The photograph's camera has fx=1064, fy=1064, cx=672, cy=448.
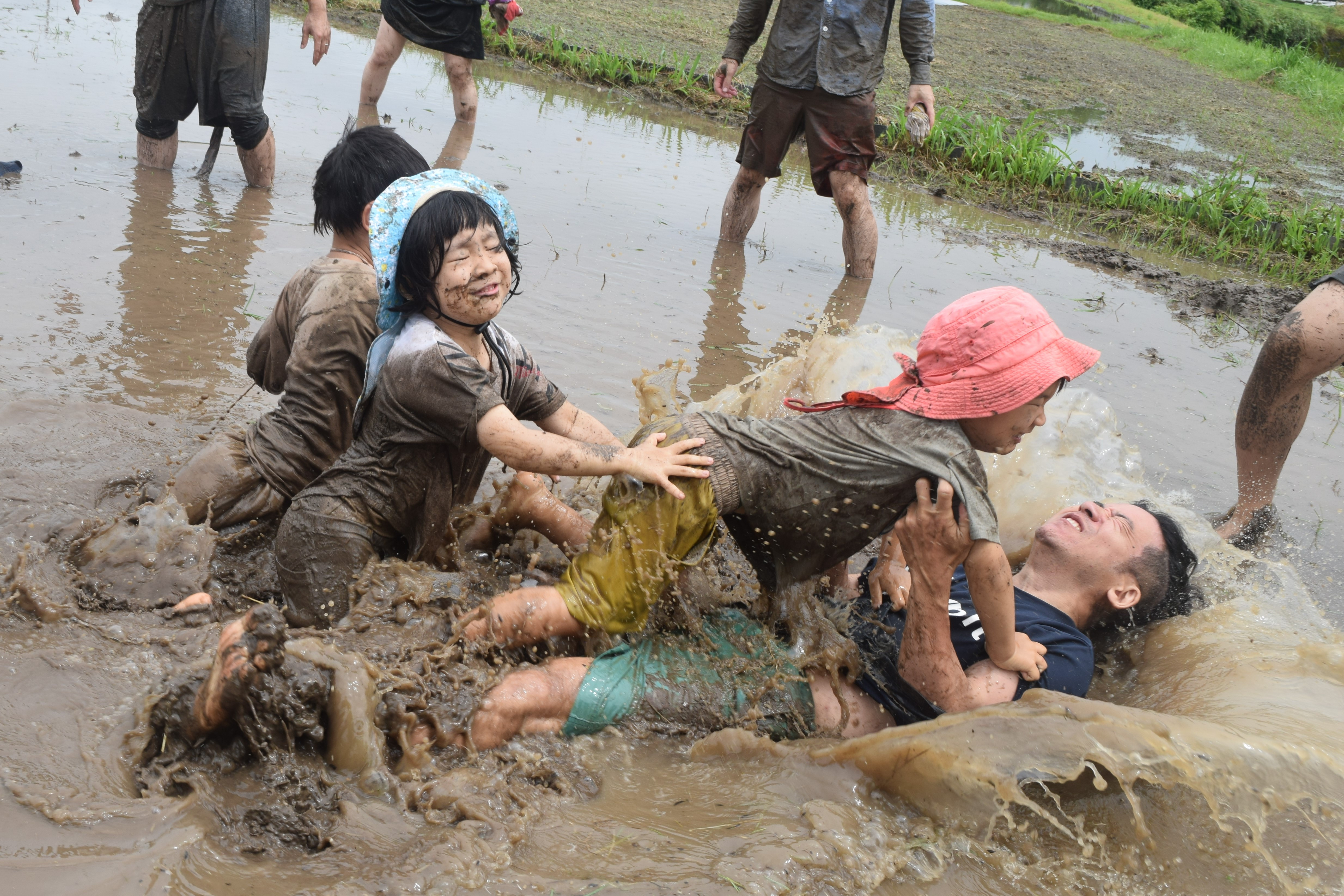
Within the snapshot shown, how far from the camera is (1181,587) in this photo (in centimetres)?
323

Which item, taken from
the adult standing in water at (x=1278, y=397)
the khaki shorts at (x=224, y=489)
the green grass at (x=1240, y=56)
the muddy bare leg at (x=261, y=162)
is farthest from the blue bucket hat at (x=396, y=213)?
the green grass at (x=1240, y=56)

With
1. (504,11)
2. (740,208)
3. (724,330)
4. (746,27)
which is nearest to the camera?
(724,330)

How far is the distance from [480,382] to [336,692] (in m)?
0.87

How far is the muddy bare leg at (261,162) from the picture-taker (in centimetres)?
640

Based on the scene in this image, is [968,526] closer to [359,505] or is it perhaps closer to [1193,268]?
[359,505]

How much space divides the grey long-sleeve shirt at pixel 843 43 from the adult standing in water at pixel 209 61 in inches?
107

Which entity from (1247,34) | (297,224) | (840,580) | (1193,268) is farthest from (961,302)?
(1247,34)

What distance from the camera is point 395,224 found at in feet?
9.22

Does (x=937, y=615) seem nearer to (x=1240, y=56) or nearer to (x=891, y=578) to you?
(x=891, y=578)

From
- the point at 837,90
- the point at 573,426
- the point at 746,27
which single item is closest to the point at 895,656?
the point at 573,426

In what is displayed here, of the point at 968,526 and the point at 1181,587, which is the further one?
the point at 1181,587

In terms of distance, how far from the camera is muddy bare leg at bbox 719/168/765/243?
274 inches

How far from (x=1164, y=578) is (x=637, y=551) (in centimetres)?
161

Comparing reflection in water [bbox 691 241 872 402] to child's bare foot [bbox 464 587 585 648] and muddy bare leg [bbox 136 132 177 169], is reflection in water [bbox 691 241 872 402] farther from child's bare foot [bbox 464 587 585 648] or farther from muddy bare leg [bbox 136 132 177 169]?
muddy bare leg [bbox 136 132 177 169]
